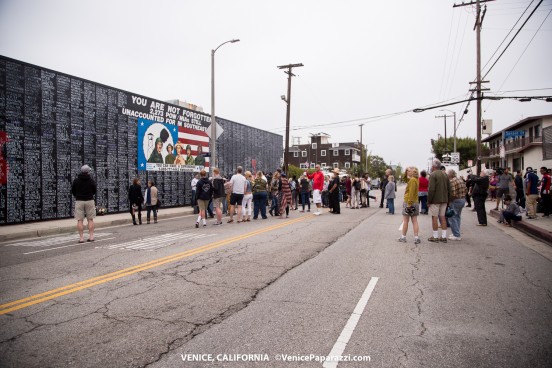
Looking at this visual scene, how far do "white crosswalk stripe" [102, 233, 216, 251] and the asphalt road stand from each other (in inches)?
12.7

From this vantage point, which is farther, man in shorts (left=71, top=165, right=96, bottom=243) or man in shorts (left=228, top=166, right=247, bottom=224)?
man in shorts (left=228, top=166, right=247, bottom=224)

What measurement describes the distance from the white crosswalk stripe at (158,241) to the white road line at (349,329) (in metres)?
5.27

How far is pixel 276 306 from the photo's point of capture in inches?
174

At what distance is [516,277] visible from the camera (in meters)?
5.75

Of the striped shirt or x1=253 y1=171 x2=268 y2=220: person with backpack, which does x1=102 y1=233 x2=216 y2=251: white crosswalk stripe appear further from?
the striped shirt

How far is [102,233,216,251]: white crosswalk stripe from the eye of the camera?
854cm

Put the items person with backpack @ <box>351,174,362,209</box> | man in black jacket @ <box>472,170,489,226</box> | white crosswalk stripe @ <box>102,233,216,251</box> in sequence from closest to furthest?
white crosswalk stripe @ <box>102,233,216,251</box> → man in black jacket @ <box>472,170,489,226</box> → person with backpack @ <box>351,174,362,209</box>

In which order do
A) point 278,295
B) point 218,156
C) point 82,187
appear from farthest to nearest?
point 218,156 < point 82,187 < point 278,295

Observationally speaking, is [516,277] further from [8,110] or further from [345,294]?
[8,110]

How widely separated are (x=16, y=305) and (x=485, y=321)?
562 centimetres

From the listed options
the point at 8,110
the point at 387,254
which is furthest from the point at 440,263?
the point at 8,110

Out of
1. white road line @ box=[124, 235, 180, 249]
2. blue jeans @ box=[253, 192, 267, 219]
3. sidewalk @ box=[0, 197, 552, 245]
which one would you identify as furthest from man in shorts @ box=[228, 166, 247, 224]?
sidewalk @ box=[0, 197, 552, 245]

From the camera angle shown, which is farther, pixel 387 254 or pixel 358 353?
pixel 387 254

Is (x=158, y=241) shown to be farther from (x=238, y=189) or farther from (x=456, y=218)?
(x=456, y=218)
